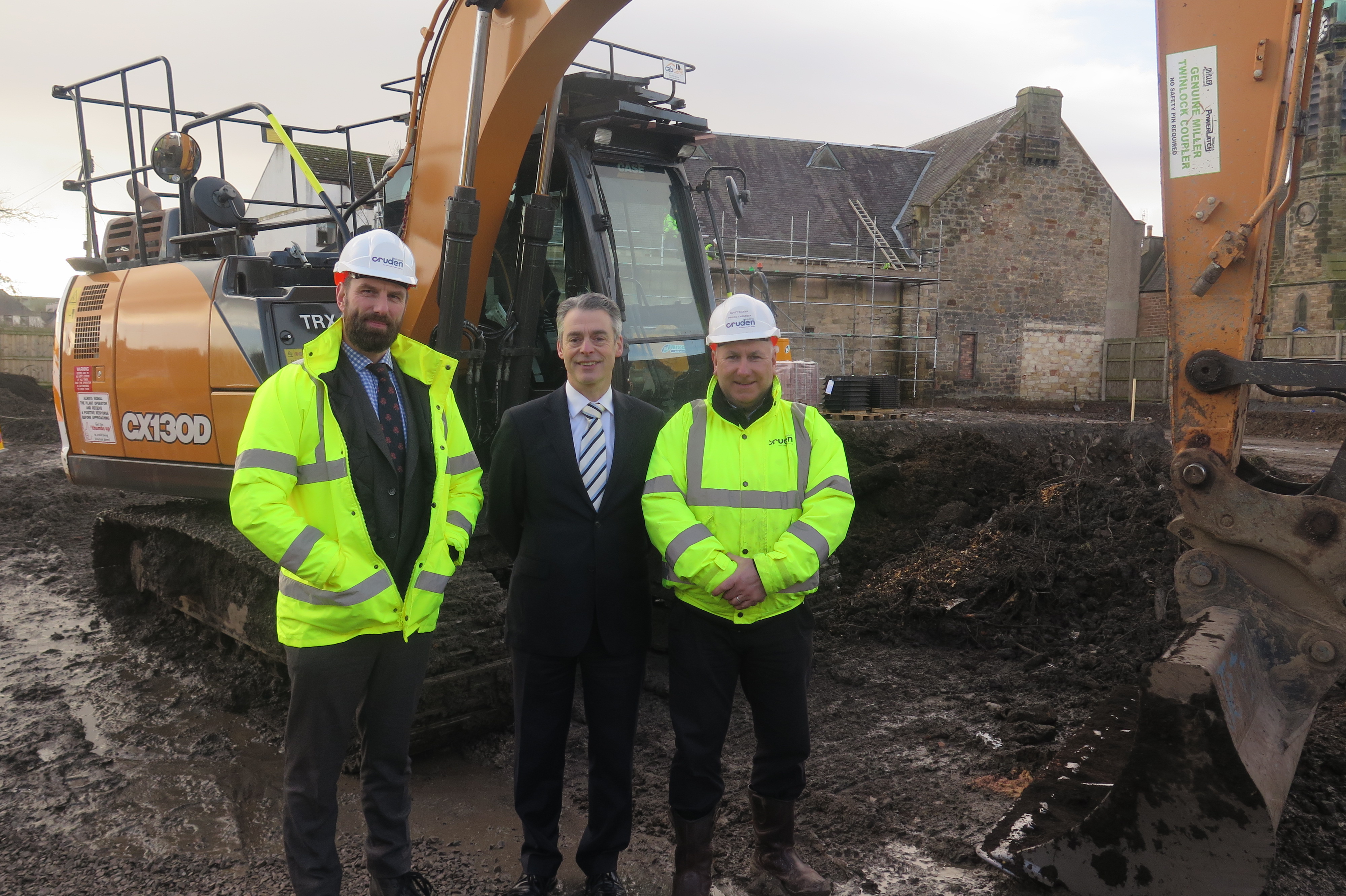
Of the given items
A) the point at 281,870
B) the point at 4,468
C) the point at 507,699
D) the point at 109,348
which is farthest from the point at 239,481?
the point at 4,468

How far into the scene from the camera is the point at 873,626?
6.05 metres

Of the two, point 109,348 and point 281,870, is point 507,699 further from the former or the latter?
point 109,348

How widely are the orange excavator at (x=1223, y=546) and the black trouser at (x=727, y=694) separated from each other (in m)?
0.90

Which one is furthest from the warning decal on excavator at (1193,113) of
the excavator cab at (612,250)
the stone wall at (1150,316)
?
the stone wall at (1150,316)

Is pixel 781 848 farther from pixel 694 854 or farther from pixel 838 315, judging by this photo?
pixel 838 315

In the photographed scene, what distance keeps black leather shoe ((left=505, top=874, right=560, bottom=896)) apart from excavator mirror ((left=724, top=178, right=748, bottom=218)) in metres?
3.55

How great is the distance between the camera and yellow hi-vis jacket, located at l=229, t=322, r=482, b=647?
2668 mm

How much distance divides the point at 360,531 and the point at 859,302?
22.4m

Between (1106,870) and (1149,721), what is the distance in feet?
1.70

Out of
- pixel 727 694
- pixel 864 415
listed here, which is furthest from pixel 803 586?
pixel 864 415

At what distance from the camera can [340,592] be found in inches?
108

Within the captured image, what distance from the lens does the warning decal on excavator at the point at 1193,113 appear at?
3230 mm

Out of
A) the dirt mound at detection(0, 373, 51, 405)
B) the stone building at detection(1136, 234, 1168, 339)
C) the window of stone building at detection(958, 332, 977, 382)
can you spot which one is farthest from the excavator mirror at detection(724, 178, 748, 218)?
the stone building at detection(1136, 234, 1168, 339)

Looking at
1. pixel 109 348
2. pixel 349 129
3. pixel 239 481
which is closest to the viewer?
pixel 239 481
